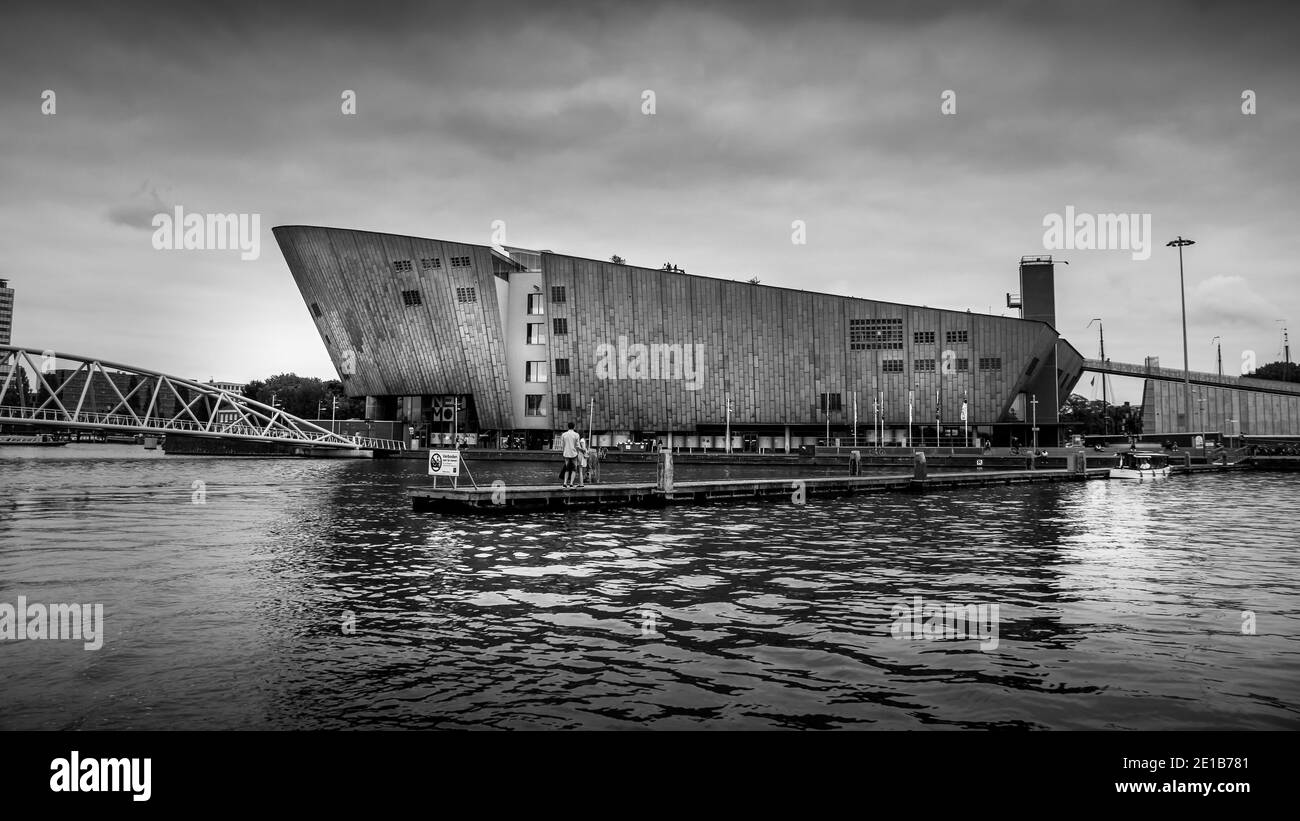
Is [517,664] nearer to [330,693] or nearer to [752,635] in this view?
[330,693]

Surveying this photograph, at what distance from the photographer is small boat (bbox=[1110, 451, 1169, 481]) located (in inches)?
2120

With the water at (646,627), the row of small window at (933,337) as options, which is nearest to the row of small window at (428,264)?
the row of small window at (933,337)

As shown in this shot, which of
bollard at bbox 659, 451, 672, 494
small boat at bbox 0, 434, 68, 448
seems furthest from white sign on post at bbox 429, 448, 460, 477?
small boat at bbox 0, 434, 68, 448

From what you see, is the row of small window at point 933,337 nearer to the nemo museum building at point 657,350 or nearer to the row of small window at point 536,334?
the nemo museum building at point 657,350

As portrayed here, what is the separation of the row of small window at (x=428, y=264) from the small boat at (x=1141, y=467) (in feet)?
220

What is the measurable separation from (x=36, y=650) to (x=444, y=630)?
4542 mm

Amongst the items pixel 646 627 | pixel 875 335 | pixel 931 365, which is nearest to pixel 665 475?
pixel 646 627

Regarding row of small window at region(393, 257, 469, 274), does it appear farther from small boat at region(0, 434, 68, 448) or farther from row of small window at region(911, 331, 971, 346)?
small boat at region(0, 434, 68, 448)

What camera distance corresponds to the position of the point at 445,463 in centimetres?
3020

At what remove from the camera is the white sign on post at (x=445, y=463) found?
2972 cm

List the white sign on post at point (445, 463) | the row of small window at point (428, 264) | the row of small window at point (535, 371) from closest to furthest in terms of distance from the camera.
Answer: the white sign on post at point (445, 463)
the row of small window at point (428, 264)
the row of small window at point (535, 371)

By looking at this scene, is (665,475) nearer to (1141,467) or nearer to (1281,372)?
(1141,467)

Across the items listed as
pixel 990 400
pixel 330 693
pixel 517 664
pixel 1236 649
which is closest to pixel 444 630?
pixel 517 664

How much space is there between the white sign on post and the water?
22.5 ft
